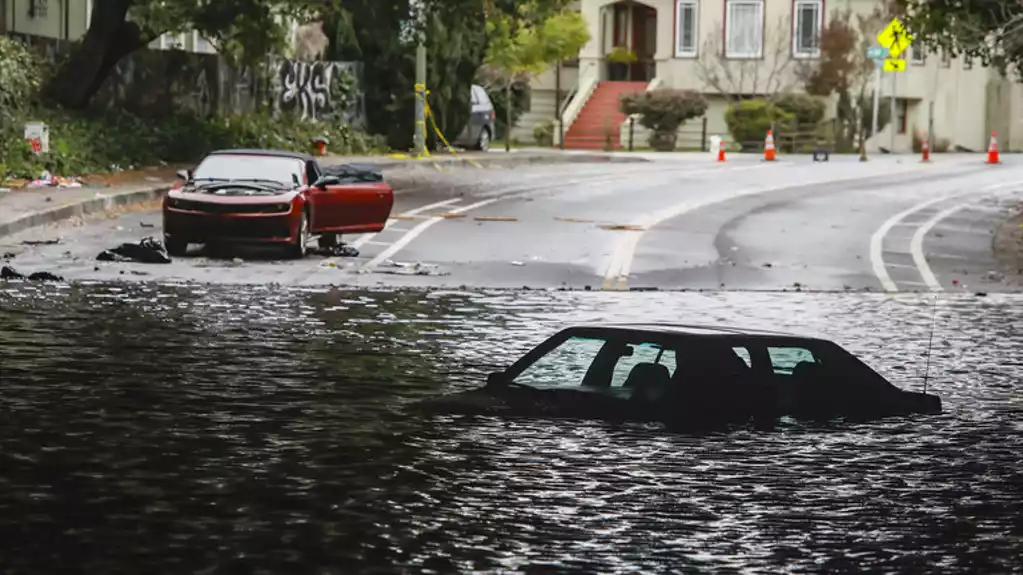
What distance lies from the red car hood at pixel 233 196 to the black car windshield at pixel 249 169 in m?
0.50

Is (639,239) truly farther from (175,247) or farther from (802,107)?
(802,107)

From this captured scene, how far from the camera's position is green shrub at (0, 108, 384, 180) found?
34.9 m

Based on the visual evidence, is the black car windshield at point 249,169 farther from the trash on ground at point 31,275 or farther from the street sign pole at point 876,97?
the street sign pole at point 876,97

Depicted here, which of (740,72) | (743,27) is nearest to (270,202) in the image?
(740,72)

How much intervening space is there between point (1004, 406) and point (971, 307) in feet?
24.7

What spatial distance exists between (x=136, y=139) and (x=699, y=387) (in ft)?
92.7

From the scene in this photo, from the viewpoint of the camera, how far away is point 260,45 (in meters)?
40.4

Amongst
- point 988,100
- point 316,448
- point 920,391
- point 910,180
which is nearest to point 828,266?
point 920,391

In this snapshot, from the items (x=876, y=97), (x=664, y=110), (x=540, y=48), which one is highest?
(x=540, y=48)

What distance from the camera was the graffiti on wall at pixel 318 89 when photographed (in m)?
50.9

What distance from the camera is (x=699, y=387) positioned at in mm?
12523

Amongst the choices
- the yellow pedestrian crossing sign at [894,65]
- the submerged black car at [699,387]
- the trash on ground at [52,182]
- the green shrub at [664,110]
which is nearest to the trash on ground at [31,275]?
the submerged black car at [699,387]

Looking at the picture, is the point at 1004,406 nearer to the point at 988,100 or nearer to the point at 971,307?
the point at 971,307

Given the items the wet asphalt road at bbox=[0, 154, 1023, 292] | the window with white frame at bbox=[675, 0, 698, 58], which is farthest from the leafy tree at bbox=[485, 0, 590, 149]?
the wet asphalt road at bbox=[0, 154, 1023, 292]
